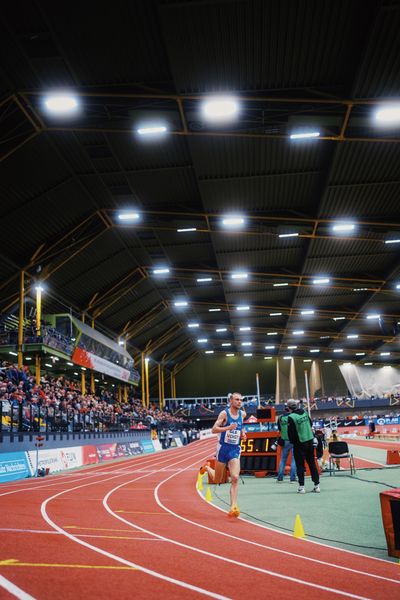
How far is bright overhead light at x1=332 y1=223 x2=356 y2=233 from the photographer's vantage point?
91.9 feet

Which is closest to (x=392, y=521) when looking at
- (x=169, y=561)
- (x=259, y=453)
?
(x=169, y=561)

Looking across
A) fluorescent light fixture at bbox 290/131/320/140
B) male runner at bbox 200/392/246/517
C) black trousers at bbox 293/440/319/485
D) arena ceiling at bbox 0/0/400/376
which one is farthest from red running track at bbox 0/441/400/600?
fluorescent light fixture at bbox 290/131/320/140

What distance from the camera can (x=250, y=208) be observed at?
88.2 feet

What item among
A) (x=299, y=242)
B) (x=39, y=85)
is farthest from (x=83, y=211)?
(x=299, y=242)

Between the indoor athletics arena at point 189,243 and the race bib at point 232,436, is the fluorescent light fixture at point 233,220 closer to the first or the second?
the indoor athletics arena at point 189,243

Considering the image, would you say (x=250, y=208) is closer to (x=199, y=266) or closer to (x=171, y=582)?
(x=199, y=266)

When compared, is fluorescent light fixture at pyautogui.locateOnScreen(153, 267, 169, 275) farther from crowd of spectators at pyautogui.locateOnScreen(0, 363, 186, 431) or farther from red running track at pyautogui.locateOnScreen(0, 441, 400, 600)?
red running track at pyautogui.locateOnScreen(0, 441, 400, 600)

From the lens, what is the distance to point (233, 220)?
27.8 meters

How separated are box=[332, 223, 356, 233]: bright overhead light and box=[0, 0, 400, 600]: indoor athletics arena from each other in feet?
0.51

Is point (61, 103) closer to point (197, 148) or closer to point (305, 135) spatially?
point (197, 148)

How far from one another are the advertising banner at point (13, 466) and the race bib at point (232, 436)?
446 inches

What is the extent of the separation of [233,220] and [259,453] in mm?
15551

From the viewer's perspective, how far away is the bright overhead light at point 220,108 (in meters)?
17.4

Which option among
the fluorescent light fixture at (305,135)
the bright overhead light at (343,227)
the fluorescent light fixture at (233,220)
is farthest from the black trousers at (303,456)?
the bright overhead light at (343,227)
